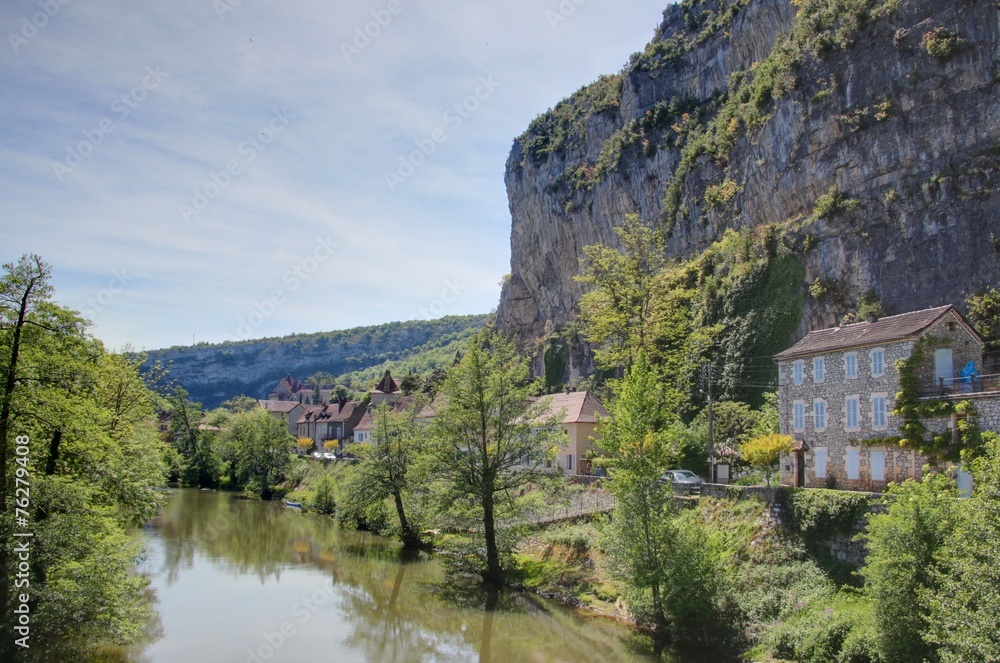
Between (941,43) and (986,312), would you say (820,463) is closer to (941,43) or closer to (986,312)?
(986,312)

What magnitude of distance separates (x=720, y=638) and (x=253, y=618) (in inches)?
570

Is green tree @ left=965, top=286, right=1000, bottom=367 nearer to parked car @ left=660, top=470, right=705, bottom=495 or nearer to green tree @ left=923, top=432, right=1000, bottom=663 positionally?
parked car @ left=660, top=470, right=705, bottom=495

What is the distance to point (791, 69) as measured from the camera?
156 ft

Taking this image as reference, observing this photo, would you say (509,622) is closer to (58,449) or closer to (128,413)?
(58,449)

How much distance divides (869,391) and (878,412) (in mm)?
815

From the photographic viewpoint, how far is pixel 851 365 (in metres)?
25.5

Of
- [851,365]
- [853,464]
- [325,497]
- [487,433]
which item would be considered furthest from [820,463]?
[325,497]

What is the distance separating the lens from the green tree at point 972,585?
13672 millimetres

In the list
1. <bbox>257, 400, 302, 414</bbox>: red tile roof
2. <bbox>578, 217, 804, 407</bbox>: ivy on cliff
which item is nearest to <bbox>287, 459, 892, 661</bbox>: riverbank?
<bbox>578, 217, 804, 407</bbox>: ivy on cliff

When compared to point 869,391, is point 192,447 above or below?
below

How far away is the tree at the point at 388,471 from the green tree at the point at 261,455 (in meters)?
26.8

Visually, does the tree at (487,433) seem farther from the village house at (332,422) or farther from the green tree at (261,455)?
the village house at (332,422)

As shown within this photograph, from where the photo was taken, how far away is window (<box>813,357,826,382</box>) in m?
26.7

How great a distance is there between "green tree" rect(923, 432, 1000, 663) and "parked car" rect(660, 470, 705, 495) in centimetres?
850
